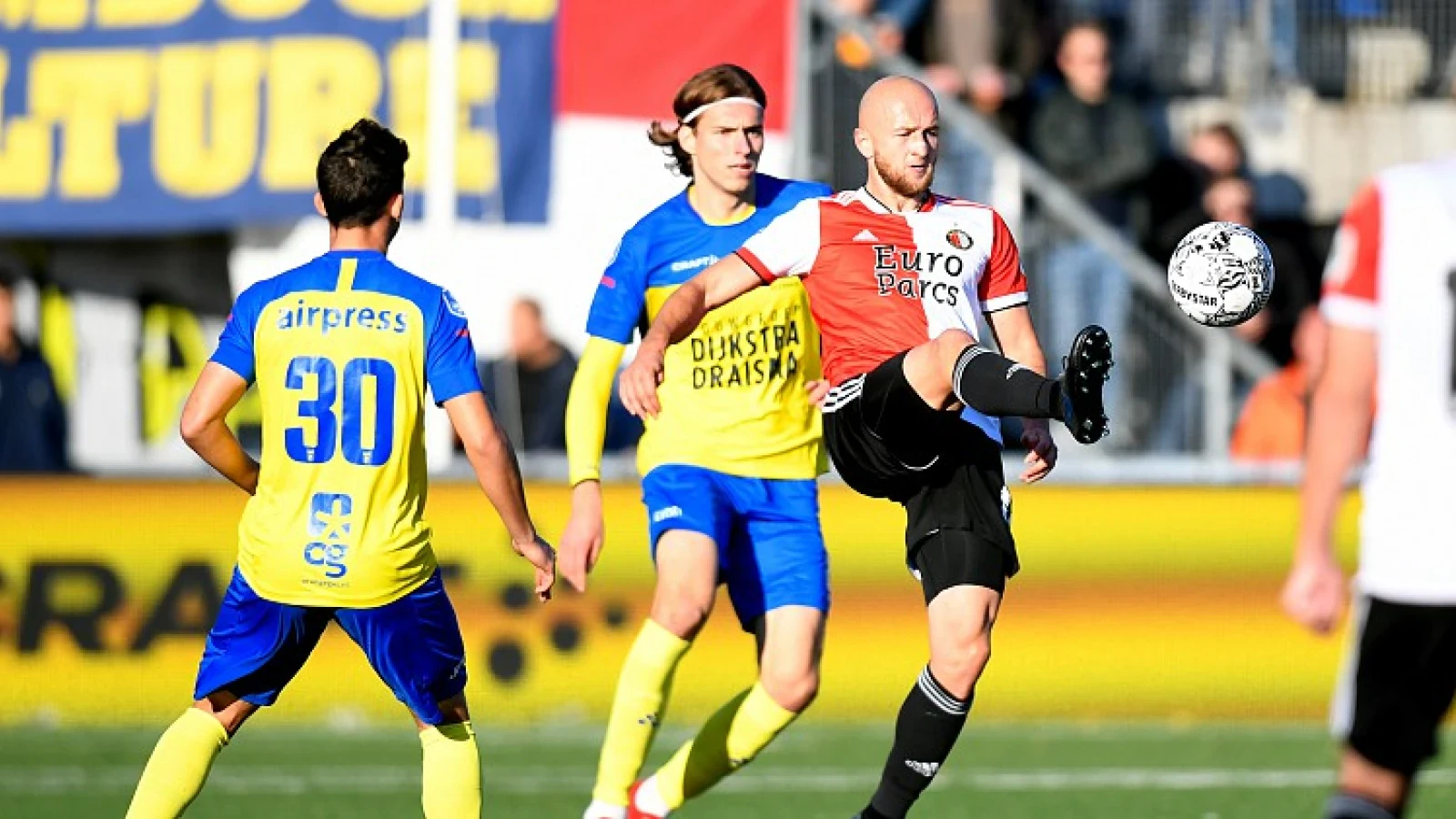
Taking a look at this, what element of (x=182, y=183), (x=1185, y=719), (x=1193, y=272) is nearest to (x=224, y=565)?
(x=182, y=183)

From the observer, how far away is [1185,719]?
532 inches

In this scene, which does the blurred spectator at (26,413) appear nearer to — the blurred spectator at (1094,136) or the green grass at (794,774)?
the green grass at (794,774)

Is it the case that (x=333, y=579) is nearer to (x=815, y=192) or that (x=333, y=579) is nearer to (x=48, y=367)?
(x=815, y=192)

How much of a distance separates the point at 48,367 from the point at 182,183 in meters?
1.55

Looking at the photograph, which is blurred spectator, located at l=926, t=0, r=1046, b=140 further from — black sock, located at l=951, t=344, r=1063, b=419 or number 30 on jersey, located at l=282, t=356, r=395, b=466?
number 30 on jersey, located at l=282, t=356, r=395, b=466

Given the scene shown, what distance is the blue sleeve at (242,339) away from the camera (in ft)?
23.0

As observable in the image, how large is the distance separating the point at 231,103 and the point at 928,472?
363 inches

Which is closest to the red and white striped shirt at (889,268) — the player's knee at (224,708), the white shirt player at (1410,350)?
the player's knee at (224,708)

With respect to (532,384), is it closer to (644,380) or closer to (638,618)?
(638,618)

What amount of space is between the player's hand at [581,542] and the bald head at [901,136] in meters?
1.39

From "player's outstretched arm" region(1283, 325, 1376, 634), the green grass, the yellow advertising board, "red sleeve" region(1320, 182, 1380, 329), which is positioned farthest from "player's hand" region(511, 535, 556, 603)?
the yellow advertising board

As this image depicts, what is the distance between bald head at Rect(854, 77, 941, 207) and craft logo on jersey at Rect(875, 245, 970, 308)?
199mm

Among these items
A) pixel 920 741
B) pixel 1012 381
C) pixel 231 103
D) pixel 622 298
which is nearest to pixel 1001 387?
pixel 1012 381

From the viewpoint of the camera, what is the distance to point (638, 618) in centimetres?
1344
